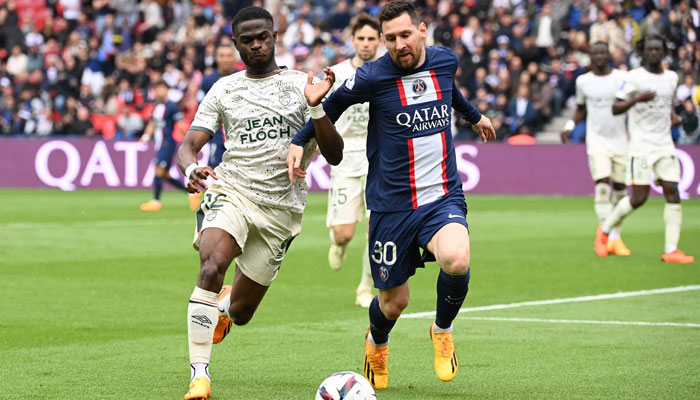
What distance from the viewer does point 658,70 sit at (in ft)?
44.7

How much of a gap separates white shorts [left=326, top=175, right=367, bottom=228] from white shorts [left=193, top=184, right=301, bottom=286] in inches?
128

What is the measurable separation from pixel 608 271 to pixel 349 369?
6291 millimetres

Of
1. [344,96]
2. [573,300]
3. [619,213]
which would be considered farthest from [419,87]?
[619,213]

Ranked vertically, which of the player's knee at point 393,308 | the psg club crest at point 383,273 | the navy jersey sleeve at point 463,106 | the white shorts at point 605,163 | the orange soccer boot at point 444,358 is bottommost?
the white shorts at point 605,163

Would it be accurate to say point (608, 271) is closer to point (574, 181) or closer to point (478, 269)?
point (478, 269)

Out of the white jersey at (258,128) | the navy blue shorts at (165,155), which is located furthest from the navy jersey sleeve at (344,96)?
the navy blue shorts at (165,155)

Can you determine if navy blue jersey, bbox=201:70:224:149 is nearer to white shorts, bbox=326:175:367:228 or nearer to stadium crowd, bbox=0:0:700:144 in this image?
white shorts, bbox=326:175:367:228

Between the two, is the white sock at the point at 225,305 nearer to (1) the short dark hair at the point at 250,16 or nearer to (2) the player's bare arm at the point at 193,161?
(2) the player's bare arm at the point at 193,161

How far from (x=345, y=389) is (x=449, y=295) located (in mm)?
1174

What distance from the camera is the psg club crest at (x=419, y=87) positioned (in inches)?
265

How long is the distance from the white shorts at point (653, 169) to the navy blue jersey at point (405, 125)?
7.55m

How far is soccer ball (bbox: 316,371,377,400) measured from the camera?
5711mm

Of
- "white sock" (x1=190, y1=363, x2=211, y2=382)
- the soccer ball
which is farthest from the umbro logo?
the soccer ball

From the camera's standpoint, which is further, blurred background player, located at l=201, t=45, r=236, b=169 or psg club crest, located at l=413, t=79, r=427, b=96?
blurred background player, located at l=201, t=45, r=236, b=169
